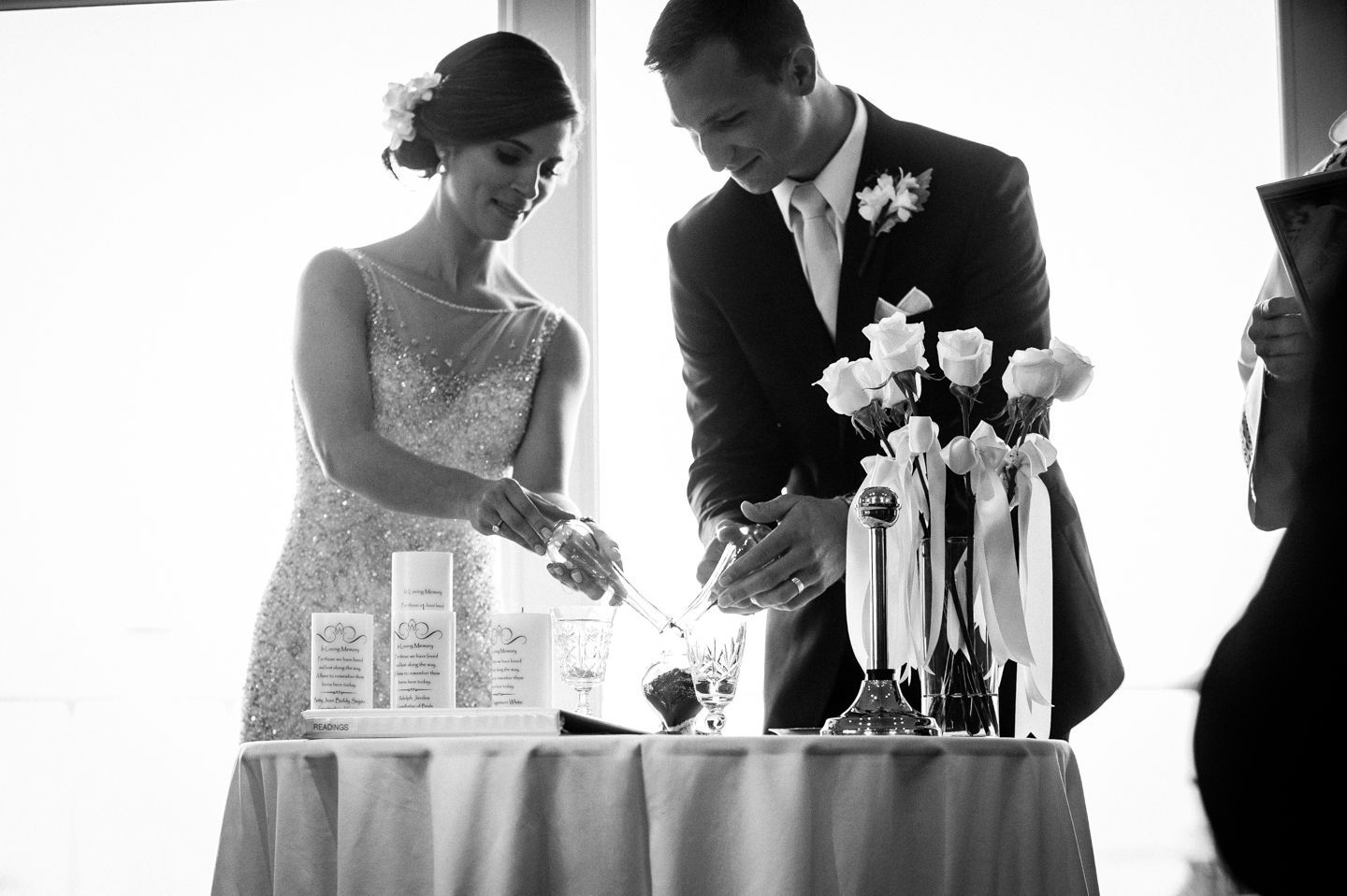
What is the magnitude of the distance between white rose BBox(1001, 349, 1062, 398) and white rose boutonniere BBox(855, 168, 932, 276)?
2.94ft

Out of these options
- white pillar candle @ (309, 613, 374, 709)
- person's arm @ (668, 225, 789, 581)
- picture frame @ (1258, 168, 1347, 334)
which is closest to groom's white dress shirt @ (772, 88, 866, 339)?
person's arm @ (668, 225, 789, 581)

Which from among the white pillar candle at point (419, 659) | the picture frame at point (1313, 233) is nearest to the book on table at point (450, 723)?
the white pillar candle at point (419, 659)

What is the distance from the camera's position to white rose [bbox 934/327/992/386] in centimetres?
159

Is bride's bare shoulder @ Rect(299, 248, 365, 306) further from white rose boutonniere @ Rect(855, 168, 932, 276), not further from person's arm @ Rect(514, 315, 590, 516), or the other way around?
white rose boutonniere @ Rect(855, 168, 932, 276)

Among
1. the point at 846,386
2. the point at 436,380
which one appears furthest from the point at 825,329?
the point at 846,386

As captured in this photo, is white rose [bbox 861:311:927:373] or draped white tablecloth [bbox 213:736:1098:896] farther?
white rose [bbox 861:311:927:373]

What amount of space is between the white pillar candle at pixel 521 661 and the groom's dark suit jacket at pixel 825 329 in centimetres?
73

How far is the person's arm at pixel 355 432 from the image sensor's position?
2.08 metres

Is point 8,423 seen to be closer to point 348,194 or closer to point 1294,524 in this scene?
point 348,194

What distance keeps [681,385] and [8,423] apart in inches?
57.2

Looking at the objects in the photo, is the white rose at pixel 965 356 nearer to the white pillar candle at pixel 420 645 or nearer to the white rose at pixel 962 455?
the white rose at pixel 962 455

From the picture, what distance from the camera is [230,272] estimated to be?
318 centimetres

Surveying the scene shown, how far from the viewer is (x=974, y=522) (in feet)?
5.14

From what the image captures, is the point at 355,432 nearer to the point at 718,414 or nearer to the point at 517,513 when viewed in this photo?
the point at 517,513
